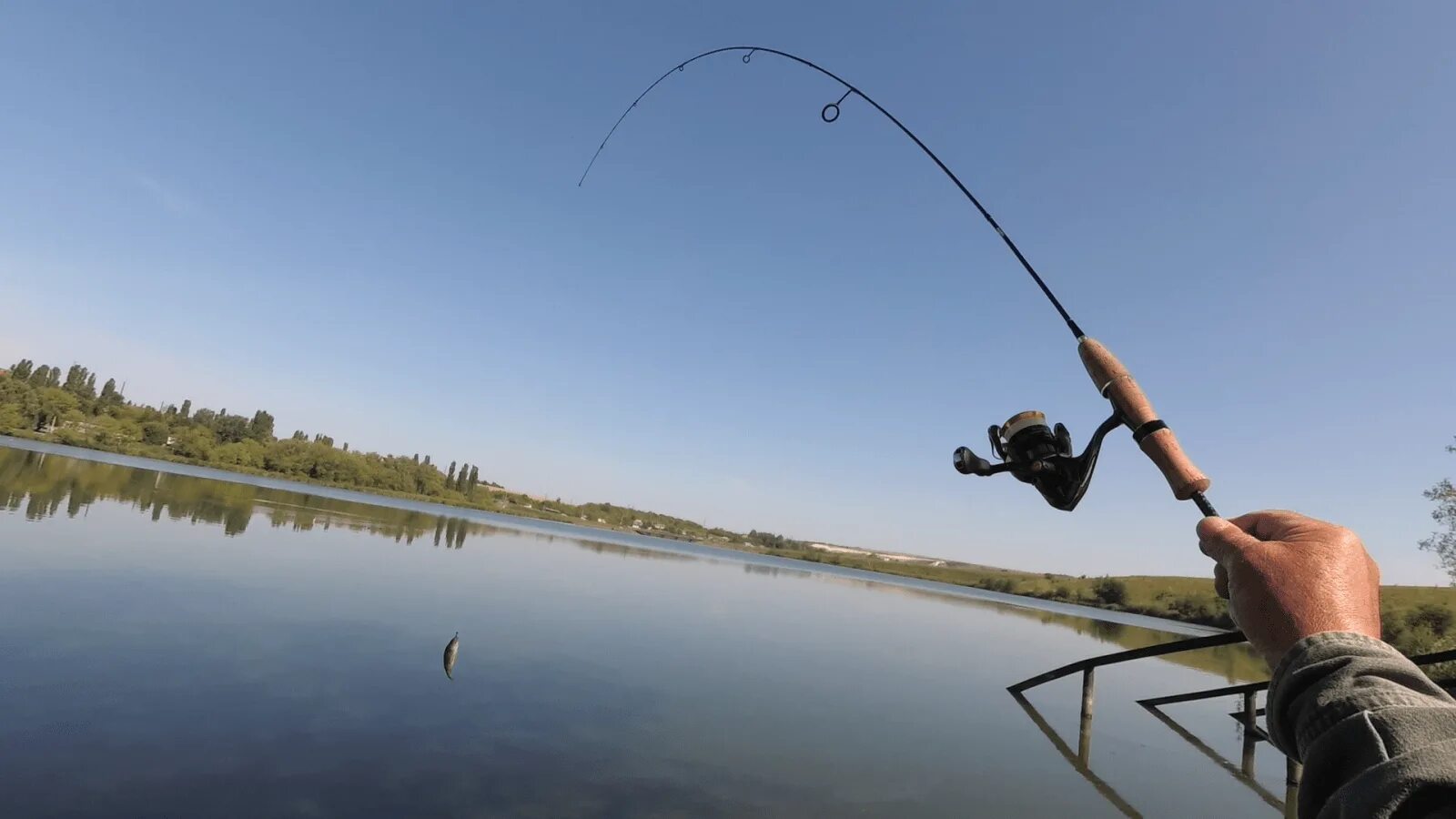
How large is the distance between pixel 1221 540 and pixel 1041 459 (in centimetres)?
130

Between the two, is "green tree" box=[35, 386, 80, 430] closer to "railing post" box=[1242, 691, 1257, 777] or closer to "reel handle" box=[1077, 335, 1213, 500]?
"railing post" box=[1242, 691, 1257, 777]

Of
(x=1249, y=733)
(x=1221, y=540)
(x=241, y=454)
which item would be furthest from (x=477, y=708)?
(x=241, y=454)

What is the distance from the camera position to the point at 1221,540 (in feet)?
5.38

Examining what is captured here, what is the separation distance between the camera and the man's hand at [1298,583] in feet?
4.56

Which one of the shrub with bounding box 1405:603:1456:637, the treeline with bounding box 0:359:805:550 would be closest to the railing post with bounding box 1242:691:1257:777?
the shrub with bounding box 1405:603:1456:637

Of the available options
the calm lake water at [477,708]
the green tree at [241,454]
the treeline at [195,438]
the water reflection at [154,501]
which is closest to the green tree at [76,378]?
the treeline at [195,438]

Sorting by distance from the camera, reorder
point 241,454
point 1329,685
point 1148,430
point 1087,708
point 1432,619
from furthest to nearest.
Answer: point 241,454 < point 1432,619 < point 1087,708 < point 1148,430 < point 1329,685

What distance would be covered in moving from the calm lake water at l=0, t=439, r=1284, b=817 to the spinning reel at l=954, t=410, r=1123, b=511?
23.8ft

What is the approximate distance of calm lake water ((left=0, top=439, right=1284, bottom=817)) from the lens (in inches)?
312

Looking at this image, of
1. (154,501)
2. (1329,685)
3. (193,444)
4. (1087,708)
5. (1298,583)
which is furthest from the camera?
(193,444)

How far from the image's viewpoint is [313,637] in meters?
13.6

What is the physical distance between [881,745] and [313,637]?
11.3 metres

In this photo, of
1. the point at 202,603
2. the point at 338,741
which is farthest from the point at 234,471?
the point at 338,741

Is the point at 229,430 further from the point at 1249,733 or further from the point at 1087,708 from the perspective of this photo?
the point at 1249,733
